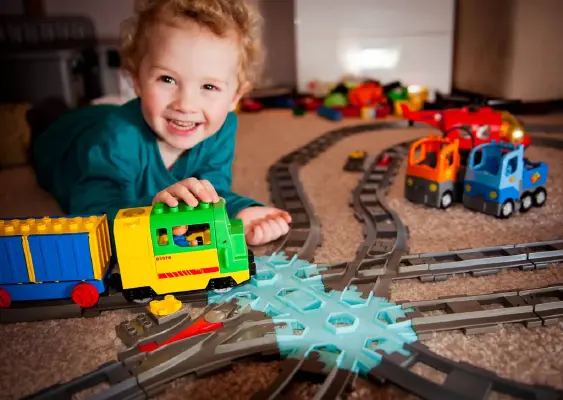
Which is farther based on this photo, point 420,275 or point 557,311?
point 420,275

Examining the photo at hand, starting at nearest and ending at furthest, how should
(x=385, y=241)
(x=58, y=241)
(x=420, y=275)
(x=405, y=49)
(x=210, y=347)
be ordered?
1. (x=210, y=347)
2. (x=58, y=241)
3. (x=420, y=275)
4. (x=385, y=241)
5. (x=405, y=49)

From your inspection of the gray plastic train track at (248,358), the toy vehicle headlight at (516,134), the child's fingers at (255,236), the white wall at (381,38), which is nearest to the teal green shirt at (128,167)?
the child's fingers at (255,236)

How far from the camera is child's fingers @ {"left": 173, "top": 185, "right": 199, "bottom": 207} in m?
0.93

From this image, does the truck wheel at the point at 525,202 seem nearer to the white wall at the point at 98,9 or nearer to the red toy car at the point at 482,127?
the red toy car at the point at 482,127

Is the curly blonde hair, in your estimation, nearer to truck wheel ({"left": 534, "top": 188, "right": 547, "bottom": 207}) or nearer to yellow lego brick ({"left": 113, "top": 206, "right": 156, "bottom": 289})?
yellow lego brick ({"left": 113, "top": 206, "right": 156, "bottom": 289})

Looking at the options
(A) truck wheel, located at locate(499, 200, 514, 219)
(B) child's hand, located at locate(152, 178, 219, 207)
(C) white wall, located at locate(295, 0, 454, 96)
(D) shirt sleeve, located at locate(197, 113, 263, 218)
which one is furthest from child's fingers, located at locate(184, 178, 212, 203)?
(C) white wall, located at locate(295, 0, 454, 96)

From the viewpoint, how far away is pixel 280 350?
782 millimetres

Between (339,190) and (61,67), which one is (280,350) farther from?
(61,67)

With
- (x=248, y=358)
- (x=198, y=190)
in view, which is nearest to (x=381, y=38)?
(x=198, y=190)

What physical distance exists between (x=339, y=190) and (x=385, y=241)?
426 mm

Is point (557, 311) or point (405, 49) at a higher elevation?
point (405, 49)

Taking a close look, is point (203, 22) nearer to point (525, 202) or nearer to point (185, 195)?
point (185, 195)

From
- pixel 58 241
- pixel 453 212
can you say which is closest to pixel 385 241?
pixel 453 212

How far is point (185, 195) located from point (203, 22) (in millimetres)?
388
